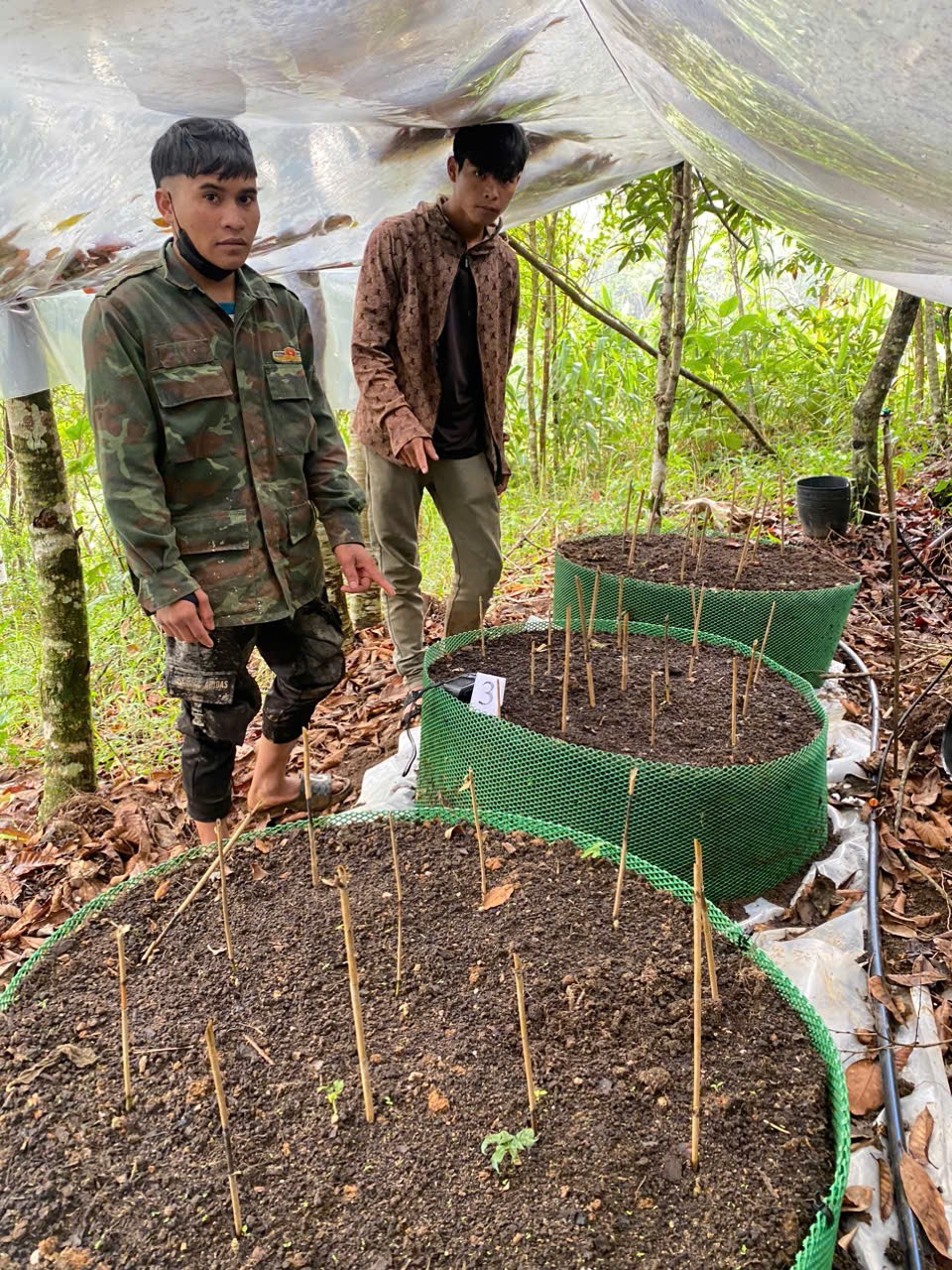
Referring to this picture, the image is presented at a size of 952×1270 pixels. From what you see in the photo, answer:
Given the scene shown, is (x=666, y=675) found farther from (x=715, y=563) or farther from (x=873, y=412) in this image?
(x=873, y=412)

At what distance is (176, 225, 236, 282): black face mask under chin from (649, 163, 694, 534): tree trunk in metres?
2.31

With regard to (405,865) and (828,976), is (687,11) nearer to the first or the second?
(405,865)

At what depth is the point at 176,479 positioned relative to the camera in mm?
1840

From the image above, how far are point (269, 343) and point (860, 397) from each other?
399cm

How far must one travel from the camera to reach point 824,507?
4492 millimetres

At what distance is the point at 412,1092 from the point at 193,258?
1628mm

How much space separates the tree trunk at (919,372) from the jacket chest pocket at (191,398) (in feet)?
20.4

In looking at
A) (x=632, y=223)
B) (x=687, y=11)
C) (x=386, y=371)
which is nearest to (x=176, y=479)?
(x=386, y=371)

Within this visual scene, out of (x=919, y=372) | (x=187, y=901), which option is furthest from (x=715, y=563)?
(x=919, y=372)

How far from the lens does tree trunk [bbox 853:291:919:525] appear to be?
4.62m

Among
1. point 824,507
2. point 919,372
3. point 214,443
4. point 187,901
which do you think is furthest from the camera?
point 919,372

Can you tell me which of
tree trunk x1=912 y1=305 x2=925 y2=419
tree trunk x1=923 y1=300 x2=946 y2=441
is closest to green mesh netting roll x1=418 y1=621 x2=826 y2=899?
tree trunk x1=923 y1=300 x2=946 y2=441

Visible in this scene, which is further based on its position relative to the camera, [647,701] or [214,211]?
[647,701]

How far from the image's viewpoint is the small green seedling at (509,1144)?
3.63ft
